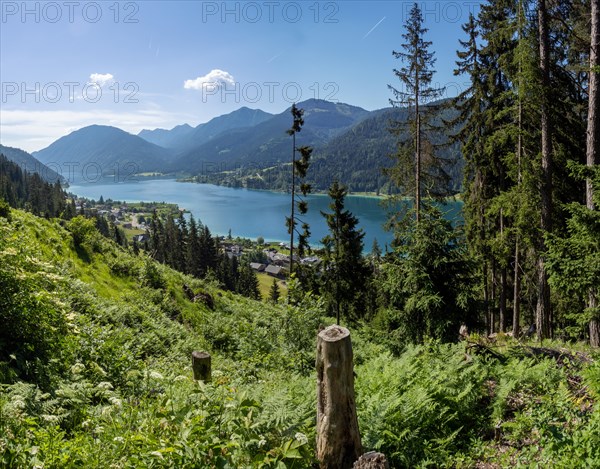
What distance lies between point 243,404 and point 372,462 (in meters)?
1.31

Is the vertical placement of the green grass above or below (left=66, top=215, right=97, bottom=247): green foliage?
below

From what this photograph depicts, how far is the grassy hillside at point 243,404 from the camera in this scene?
3.53 m

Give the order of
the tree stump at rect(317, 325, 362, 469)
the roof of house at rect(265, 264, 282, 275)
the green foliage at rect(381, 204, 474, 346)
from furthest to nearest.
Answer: the roof of house at rect(265, 264, 282, 275)
the green foliage at rect(381, 204, 474, 346)
the tree stump at rect(317, 325, 362, 469)

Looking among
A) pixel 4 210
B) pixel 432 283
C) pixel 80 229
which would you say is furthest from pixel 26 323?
pixel 80 229

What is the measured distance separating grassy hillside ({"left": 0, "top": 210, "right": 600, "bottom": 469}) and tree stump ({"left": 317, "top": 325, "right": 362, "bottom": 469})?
0.24 meters

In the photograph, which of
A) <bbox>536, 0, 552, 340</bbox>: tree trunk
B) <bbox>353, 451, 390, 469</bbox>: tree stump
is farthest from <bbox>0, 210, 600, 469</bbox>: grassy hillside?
<bbox>536, 0, 552, 340</bbox>: tree trunk

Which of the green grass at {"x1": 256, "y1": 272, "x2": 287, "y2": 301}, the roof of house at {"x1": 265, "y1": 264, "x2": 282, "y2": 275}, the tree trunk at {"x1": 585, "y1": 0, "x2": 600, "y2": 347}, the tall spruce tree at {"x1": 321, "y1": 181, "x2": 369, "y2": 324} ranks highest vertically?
the tree trunk at {"x1": 585, "y1": 0, "x2": 600, "y2": 347}

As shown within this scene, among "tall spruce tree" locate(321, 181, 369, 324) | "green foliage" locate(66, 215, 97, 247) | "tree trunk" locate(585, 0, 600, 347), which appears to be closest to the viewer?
"tree trunk" locate(585, 0, 600, 347)

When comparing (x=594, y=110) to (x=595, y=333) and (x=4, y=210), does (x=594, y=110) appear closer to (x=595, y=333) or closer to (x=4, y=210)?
(x=595, y=333)

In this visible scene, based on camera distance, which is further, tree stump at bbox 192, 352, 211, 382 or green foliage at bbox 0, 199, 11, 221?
green foliage at bbox 0, 199, 11, 221

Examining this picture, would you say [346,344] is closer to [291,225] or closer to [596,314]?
[596,314]

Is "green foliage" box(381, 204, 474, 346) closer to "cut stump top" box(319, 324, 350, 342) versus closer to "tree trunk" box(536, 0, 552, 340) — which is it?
"tree trunk" box(536, 0, 552, 340)

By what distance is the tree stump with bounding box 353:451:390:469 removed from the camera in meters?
3.45

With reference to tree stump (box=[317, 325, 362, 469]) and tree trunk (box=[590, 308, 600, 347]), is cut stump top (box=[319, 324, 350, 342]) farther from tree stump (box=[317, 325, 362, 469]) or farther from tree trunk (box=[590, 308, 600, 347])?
tree trunk (box=[590, 308, 600, 347])
